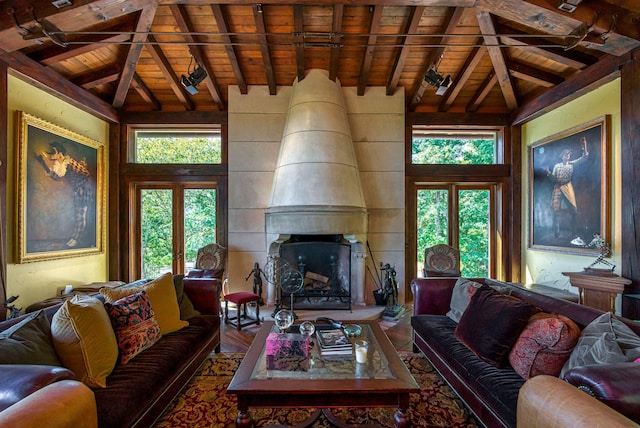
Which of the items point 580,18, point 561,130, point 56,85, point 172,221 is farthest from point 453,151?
point 56,85

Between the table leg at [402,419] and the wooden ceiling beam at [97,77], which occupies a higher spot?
the wooden ceiling beam at [97,77]

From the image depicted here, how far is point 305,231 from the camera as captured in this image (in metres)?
4.16

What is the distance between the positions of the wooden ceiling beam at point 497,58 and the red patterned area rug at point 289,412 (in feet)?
10.6

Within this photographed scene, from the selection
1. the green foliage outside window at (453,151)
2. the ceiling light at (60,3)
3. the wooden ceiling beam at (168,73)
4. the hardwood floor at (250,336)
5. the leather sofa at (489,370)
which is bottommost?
the hardwood floor at (250,336)

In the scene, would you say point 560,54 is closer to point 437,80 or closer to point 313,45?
point 437,80

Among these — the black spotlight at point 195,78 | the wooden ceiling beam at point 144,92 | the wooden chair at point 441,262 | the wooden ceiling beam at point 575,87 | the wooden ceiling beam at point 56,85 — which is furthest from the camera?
the wooden ceiling beam at point 144,92

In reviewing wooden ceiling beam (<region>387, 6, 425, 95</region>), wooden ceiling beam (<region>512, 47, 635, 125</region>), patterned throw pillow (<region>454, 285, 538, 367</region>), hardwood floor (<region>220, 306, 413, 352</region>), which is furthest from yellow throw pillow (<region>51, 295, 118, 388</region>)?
wooden ceiling beam (<region>512, 47, 635, 125</region>)

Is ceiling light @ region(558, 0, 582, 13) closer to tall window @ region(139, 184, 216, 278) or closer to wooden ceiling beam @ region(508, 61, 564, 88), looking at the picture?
wooden ceiling beam @ region(508, 61, 564, 88)

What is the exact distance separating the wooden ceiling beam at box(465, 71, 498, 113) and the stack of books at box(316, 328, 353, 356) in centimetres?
429

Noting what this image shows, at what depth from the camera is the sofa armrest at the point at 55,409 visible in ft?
3.09

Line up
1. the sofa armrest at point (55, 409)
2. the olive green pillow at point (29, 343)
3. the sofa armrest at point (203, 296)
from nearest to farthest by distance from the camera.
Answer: the sofa armrest at point (55, 409) → the olive green pillow at point (29, 343) → the sofa armrest at point (203, 296)

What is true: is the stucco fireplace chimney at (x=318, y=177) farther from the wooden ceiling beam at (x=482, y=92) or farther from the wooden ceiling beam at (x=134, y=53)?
the wooden ceiling beam at (x=482, y=92)

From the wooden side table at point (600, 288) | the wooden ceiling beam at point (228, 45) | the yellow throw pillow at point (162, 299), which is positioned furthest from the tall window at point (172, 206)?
the wooden side table at point (600, 288)

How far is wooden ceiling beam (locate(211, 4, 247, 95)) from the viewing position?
3.38 metres
